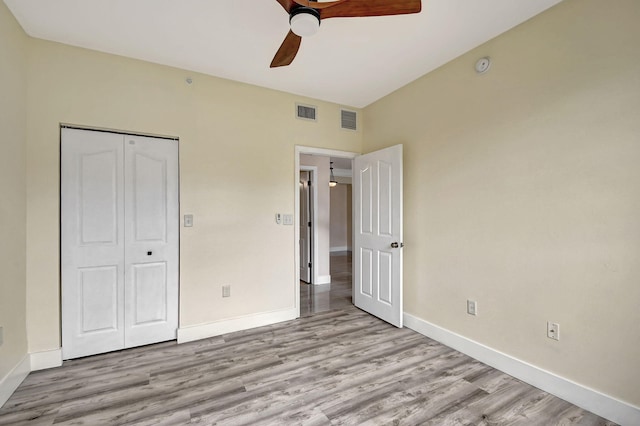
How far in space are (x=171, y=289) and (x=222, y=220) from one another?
85cm

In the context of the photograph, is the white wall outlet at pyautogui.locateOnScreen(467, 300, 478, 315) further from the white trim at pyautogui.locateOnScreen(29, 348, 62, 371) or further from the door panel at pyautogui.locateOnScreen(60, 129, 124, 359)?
the white trim at pyautogui.locateOnScreen(29, 348, 62, 371)

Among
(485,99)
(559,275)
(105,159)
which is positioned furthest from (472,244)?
(105,159)

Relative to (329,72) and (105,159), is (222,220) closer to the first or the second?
(105,159)

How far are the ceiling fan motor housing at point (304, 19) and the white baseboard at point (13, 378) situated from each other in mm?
3043

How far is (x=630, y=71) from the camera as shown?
1682 mm

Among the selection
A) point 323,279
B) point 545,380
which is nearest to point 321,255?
point 323,279

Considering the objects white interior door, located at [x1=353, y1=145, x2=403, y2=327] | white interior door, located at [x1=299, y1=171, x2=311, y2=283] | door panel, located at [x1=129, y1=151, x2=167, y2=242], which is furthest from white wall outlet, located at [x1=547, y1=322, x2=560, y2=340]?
white interior door, located at [x1=299, y1=171, x2=311, y2=283]

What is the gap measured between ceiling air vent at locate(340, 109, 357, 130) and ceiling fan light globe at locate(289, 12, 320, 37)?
2168 mm

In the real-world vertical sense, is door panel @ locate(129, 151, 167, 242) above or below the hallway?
above

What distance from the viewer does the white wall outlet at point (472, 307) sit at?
8.33ft

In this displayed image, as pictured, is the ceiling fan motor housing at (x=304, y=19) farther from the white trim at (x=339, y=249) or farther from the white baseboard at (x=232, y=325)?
the white trim at (x=339, y=249)

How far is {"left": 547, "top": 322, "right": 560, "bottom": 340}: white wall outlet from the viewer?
2.00 meters

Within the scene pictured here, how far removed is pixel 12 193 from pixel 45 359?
1.41 metres

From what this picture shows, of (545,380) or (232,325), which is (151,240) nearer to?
(232,325)
